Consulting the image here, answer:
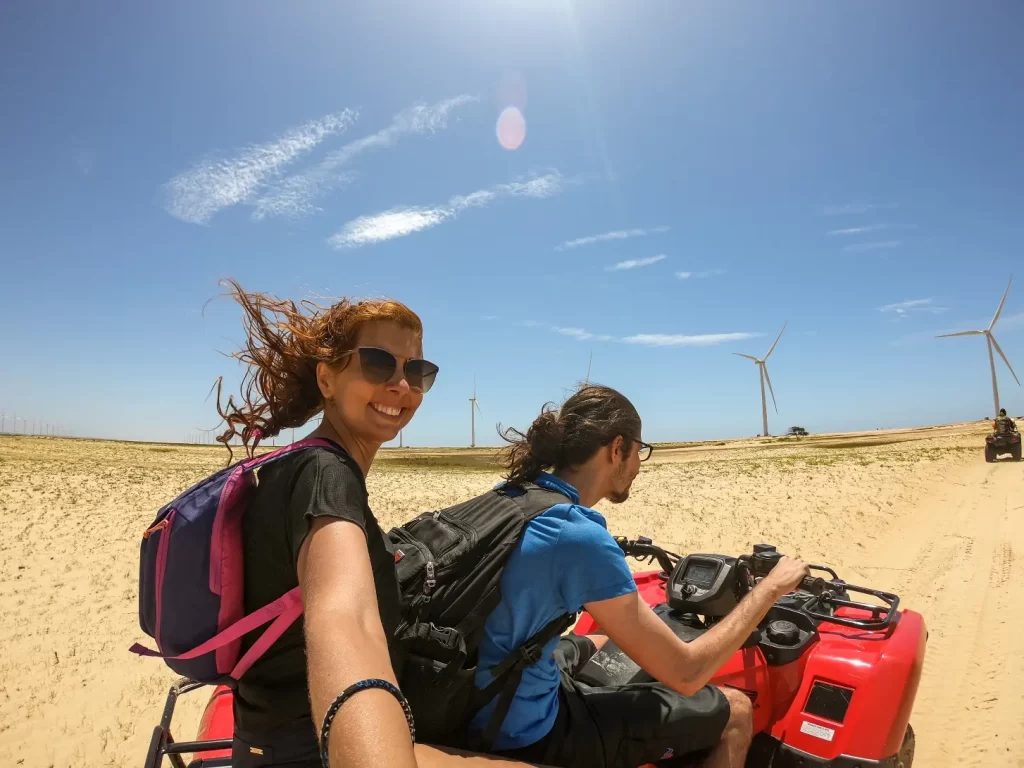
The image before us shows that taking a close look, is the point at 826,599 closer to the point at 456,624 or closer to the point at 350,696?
the point at 456,624

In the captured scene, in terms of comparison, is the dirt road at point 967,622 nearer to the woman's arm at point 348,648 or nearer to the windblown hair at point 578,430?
the windblown hair at point 578,430

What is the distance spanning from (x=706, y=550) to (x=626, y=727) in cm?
A: 1080

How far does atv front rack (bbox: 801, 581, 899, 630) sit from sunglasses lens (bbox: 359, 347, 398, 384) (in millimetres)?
2887

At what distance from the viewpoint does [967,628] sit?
6.83 meters

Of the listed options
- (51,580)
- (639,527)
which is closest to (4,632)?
(51,580)

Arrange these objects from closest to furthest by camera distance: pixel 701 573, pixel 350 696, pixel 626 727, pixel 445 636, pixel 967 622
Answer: pixel 350 696 → pixel 445 636 → pixel 626 727 → pixel 701 573 → pixel 967 622

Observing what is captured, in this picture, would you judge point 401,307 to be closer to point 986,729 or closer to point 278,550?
point 278,550

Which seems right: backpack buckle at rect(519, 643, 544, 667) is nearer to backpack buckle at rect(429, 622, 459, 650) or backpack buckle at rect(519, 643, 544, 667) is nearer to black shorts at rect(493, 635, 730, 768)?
backpack buckle at rect(429, 622, 459, 650)

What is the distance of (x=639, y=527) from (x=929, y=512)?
23.7 ft

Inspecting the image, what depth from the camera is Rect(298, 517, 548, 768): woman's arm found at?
38.7 inches

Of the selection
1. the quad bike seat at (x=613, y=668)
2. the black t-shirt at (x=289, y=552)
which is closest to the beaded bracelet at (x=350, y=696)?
the black t-shirt at (x=289, y=552)

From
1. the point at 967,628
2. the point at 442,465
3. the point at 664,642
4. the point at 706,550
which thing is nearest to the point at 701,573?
the point at 664,642

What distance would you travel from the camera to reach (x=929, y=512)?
15.1 m

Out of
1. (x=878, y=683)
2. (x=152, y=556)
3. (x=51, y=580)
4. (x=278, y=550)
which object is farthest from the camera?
(x=51, y=580)
